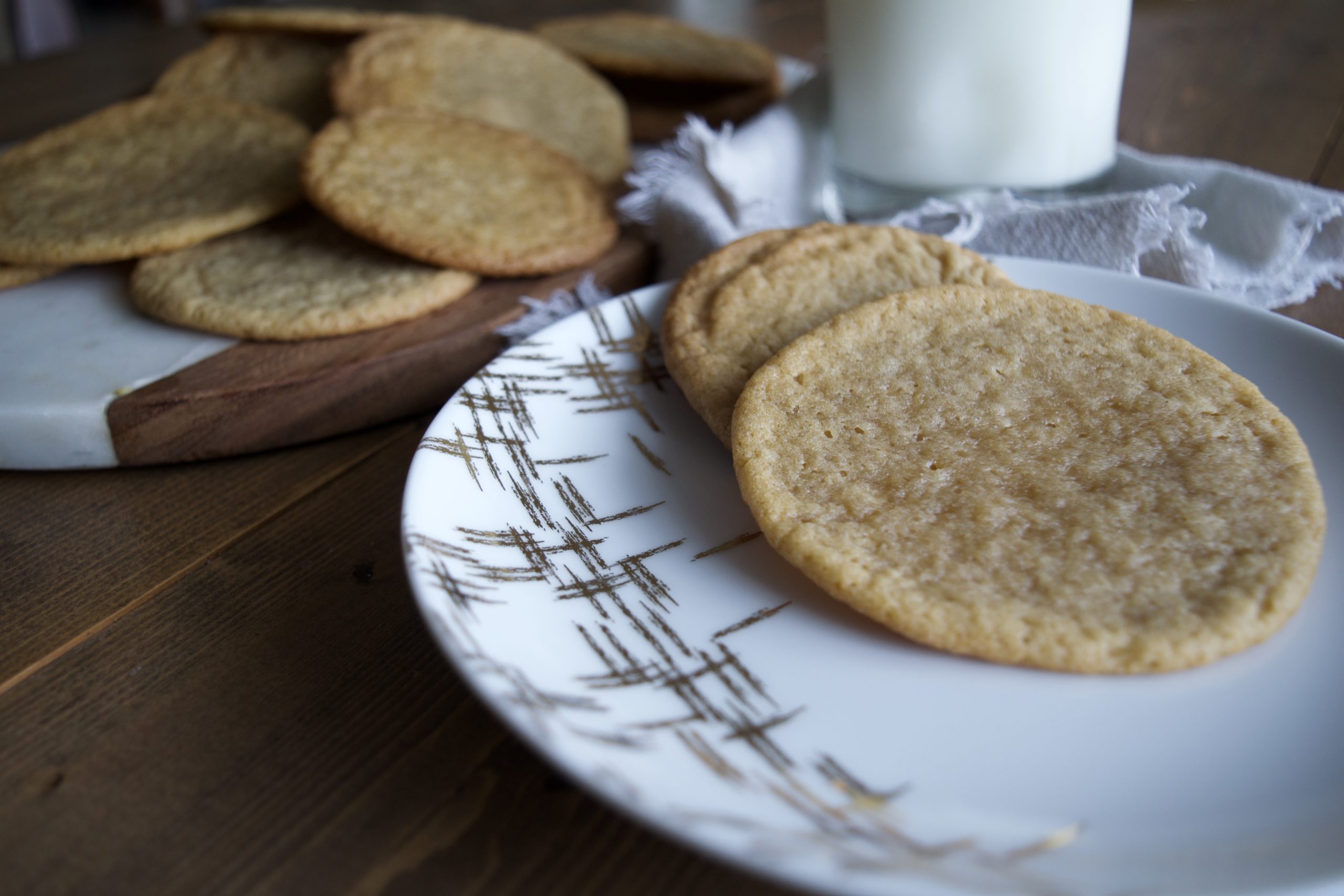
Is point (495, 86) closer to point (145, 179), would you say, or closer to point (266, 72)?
point (266, 72)

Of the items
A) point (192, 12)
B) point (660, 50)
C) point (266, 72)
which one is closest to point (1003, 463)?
point (660, 50)

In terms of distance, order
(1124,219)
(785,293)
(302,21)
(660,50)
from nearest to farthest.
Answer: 1. (785,293)
2. (1124,219)
3. (302,21)
4. (660,50)

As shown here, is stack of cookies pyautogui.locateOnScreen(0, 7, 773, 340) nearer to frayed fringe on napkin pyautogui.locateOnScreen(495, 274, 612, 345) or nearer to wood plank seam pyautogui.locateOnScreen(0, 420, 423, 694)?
frayed fringe on napkin pyautogui.locateOnScreen(495, 274, 612, 345)

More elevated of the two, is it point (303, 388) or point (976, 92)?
point (976, 92)

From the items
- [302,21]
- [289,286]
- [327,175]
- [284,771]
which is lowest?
[284,771]

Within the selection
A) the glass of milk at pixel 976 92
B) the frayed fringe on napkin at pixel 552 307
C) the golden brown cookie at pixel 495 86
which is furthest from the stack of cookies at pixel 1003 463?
the golden brown cookie at pixel 495 86

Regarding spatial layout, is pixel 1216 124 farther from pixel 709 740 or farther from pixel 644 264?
pixel 709 740
